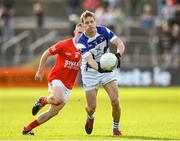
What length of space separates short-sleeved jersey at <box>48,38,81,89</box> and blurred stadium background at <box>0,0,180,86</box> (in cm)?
2277

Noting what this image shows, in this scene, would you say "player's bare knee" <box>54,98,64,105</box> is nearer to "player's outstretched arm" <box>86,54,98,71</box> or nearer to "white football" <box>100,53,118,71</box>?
"player's outstretched arm" <box>86,54,98,71</box>

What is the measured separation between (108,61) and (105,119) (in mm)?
6954

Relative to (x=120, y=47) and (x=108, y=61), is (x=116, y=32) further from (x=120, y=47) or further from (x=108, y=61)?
(x=108, y=61)

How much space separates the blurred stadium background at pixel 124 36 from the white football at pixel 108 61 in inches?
940

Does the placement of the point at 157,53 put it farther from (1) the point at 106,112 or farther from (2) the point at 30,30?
(1) the point at 106,112

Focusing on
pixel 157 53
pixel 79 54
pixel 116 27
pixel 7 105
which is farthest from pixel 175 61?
pixel 79 54

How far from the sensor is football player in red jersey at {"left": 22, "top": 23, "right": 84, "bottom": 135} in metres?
15.8

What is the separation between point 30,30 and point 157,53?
7977 millimetres

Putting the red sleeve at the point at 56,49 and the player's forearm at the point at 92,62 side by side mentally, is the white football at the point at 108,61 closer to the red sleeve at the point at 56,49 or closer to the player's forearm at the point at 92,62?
the player's forearm at the point at 92,62

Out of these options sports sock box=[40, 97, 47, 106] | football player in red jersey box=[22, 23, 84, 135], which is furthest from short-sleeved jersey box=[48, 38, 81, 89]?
sports sock box=[40, 97, 47, 106]

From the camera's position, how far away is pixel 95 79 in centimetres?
1623

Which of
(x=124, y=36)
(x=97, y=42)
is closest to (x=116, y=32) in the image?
(x=124, y=36)

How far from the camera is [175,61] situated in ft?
130

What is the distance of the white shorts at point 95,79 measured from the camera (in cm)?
1611
